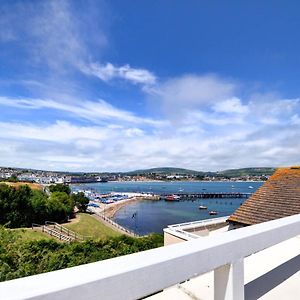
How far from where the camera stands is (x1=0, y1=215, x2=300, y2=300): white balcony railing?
42.4 inches

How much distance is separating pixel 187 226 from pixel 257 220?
2.78 m

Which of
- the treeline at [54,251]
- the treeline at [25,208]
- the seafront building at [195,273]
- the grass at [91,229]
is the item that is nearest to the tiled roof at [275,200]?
the seafront building at [195,273]

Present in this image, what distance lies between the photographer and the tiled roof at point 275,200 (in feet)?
29.5

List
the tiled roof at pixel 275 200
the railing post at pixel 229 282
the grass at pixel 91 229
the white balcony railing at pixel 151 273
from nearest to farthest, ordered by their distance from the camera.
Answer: the white balcony railing at pixel 151 273, the railing post at pixel 229 282, the tiled roof at pixel 275 200, the grass at pixel 91 229

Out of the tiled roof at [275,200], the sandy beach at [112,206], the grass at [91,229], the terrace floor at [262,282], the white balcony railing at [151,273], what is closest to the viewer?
the white balcony railing at [151,273]

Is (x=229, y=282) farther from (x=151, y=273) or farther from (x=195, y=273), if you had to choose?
(x=151, y=273)

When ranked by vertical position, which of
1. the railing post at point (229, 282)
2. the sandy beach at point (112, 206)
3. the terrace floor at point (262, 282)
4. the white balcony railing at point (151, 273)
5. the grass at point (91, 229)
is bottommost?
the sandy beach at point (112, 206)

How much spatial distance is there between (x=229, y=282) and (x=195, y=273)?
455mm

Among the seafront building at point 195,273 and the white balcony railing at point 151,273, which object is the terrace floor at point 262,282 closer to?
the seafront building at point 195,273

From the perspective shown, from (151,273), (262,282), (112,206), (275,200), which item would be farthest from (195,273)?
(112,206)

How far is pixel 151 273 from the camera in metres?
1.37

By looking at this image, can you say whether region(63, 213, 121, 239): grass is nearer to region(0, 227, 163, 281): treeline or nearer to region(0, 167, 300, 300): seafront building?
region(0, 227, 163, 281): treeline

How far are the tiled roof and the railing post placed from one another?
7.55 meters

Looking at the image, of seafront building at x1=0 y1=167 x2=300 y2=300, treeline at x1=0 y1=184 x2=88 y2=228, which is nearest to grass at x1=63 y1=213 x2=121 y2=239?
treeline at x1=0 y1=184 x2=88 y2=228
